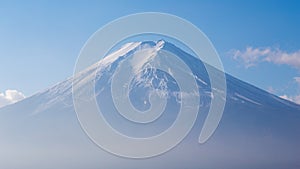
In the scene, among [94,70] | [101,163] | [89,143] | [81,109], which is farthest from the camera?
[94,70]

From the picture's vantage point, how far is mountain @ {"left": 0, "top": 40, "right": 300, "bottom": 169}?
79312mm

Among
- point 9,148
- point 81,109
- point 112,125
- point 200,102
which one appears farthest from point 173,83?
point 9,148

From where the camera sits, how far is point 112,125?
3349 inches

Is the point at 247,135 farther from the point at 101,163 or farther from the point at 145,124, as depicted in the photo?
the point at 101,163

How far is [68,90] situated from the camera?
8825 centimetres

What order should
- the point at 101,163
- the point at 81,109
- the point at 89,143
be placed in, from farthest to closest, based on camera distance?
1. the point at 89,143
2. the point at 81,109
3. the point at 101,163

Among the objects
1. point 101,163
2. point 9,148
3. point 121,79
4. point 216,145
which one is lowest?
point 101,163

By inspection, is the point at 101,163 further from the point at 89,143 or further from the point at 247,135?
the point at 247,135

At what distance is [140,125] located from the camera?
287 feet

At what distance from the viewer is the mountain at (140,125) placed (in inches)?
3123

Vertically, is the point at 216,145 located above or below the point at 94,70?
below

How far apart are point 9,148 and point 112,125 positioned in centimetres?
1691

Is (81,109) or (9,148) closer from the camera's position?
(81,109)

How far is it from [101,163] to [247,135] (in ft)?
83.3
